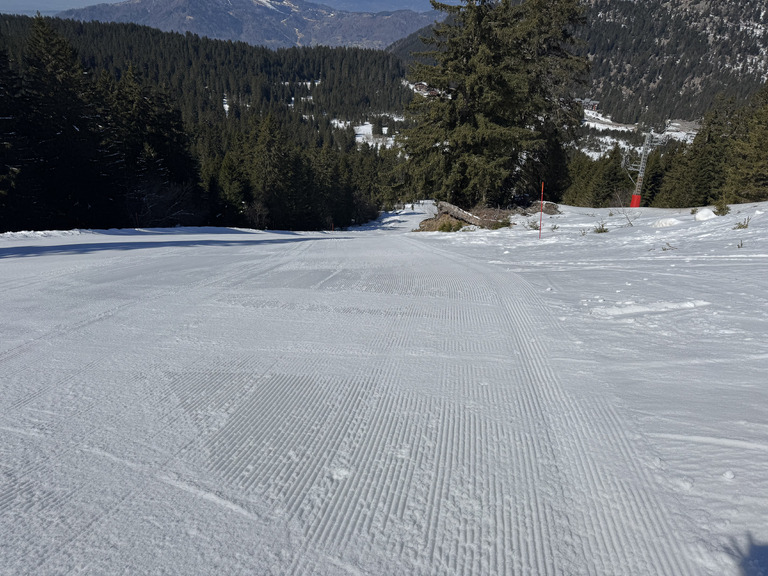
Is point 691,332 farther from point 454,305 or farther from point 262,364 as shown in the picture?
point 262,364

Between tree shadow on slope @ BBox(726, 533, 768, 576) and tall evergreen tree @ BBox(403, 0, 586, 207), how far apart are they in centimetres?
1527

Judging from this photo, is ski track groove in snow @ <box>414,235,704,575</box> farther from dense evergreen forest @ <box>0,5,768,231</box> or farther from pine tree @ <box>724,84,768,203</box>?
pine tree @ <box>724,84,768,203</box>

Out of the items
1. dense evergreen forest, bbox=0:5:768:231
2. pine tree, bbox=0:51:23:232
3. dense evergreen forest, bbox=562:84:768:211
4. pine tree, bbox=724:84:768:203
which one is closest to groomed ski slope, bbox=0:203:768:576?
dense evergreen forest, bbox=0:5:768:231

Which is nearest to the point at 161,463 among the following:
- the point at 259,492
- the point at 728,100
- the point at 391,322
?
the point at 259,492

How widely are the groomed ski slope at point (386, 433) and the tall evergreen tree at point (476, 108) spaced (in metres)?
12.6

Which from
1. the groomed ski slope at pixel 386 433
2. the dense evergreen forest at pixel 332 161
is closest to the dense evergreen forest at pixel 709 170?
the dense evergreen forest at pixel 332 161

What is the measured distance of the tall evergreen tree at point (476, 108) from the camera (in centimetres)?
1581

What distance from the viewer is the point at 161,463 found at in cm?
189

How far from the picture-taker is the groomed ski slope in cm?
148

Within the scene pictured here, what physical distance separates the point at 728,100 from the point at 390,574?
57092 mm

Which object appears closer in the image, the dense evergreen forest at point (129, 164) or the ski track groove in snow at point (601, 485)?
the ski track groove in snow at point (601, 485)

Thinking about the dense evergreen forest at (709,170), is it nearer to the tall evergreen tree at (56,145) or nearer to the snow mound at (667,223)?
the snow mound at (667,223)

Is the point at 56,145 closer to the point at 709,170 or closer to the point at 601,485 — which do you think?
the point at 601,485

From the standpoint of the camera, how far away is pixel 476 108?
1678cm
